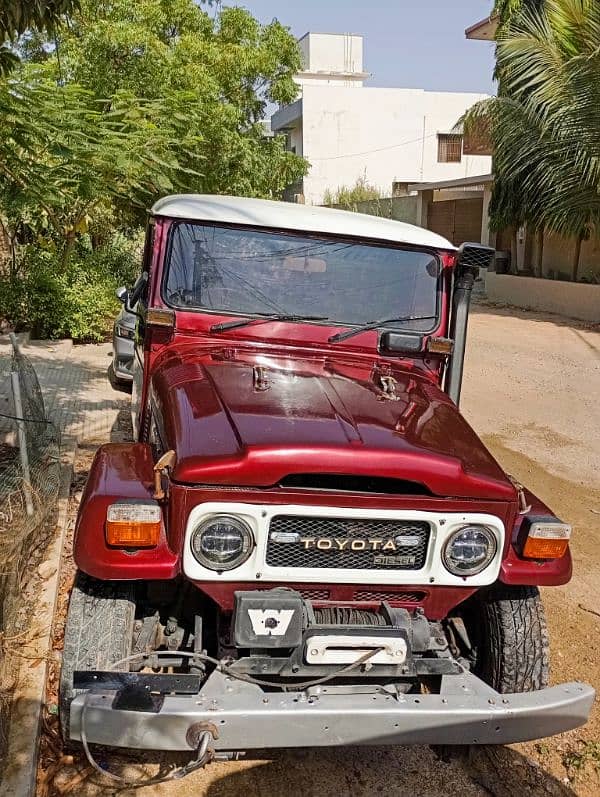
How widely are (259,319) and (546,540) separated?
68.2 inches

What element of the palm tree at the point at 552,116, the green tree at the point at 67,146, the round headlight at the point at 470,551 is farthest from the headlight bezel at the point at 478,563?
the palm tree at the point at 552,116

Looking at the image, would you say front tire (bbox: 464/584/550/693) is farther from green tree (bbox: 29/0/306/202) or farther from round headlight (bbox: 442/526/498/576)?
green tree (bbox: 29/0/306/202)

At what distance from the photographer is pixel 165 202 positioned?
407cm

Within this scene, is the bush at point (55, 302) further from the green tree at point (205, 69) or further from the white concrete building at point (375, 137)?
the white concrete building at point (375, 137)

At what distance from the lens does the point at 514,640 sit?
292 centimetres

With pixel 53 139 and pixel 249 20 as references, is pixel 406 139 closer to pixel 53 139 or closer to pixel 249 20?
pixel 249 20

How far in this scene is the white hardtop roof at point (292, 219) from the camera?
3.78 metres

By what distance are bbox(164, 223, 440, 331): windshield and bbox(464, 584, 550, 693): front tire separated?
1503mm

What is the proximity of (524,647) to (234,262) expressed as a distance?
2.23 m

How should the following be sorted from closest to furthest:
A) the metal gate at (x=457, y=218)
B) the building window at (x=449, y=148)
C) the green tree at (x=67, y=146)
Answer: the green tree at (x=67, y=146)
the metal gate at (x=457, y=218)
the building window at (x=449, y=148)

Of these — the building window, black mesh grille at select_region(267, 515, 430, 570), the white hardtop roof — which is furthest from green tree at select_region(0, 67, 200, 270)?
the building window

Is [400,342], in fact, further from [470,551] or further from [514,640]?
[514,640]

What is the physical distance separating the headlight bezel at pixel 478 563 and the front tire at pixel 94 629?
3.84 ft

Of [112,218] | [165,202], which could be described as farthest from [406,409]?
[112,218]
